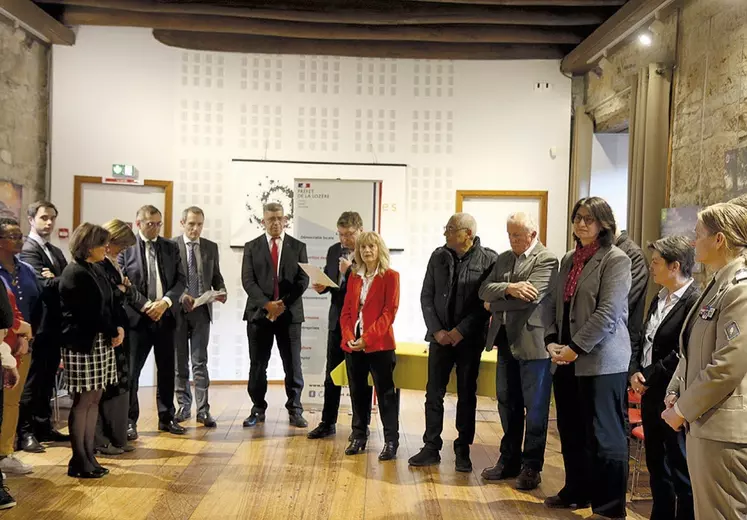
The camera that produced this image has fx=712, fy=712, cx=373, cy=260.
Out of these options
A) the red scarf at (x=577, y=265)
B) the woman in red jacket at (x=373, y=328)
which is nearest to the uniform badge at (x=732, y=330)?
the red scarf at (x=577, y=265)

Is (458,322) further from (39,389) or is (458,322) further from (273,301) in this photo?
(39,389)

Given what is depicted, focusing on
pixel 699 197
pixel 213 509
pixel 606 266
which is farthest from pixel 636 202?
pixel 213 509

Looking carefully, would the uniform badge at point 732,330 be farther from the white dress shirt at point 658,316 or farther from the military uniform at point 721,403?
the white dress shirt at point 658,316

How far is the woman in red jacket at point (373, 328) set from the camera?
4.67 m

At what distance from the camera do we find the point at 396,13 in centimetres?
691

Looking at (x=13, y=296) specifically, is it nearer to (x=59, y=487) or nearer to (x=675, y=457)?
(x=59, y=487)

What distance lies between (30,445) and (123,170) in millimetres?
Result: 3430

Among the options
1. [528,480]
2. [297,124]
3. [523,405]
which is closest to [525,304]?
[523,405]

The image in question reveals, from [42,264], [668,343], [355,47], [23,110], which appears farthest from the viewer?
[355,47]

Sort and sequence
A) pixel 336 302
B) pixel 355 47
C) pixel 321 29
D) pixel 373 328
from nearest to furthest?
pixel 373 328
pixel 336 302
pixel 321 29
pixel 355 47

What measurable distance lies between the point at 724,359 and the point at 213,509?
2.65 metres

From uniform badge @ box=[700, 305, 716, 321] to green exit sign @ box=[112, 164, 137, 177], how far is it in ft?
20.5

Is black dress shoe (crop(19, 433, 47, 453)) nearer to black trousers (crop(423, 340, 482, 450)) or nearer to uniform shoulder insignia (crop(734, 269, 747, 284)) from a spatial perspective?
black trousers (crop(423, 340, 482, 450))

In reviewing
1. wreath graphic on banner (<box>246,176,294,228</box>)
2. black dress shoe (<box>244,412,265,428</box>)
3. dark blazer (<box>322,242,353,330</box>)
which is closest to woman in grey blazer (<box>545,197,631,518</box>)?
dark blazer (<box>322,242,353,330</box>)
